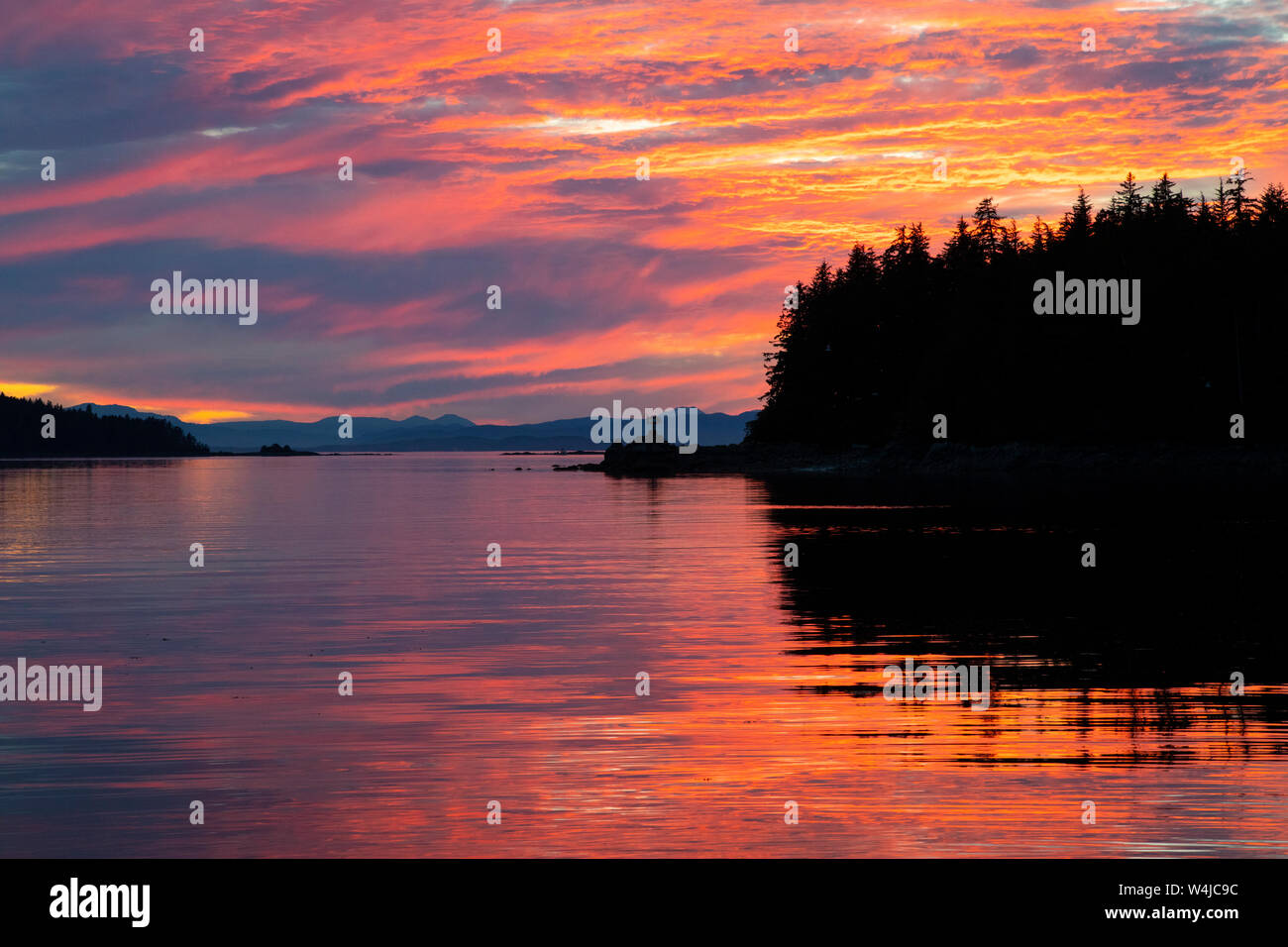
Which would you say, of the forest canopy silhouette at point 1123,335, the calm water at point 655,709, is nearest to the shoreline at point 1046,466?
the forest canopy silhouette at point 1123,335

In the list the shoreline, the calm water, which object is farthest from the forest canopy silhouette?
the calm water

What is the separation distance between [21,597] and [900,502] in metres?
47.7

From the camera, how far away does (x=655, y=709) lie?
51.4ft

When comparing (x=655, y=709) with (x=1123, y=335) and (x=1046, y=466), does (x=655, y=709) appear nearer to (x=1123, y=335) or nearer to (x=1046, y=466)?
(x=1046, y=466)

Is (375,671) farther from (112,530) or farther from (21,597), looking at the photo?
(112,530)

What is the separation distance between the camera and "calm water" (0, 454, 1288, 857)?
10680 millimetres

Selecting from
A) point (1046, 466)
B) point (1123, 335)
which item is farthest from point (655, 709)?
point (1123, 335)

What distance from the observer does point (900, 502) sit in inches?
2633

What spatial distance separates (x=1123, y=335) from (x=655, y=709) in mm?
110209

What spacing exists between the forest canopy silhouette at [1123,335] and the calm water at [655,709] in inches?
3053

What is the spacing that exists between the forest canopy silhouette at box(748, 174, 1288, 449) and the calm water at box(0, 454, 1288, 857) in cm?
7755

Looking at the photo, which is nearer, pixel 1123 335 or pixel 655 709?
pixel 655 709
